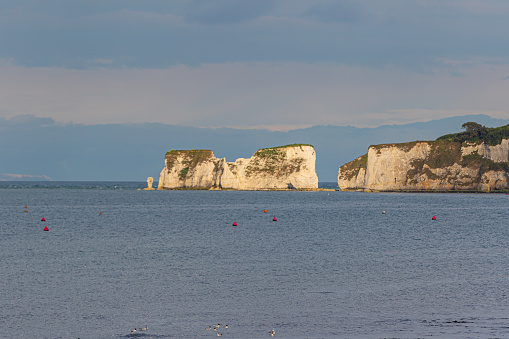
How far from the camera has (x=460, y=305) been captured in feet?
87.7

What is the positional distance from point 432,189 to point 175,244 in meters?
149

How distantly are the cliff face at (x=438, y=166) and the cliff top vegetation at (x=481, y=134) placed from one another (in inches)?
61.2

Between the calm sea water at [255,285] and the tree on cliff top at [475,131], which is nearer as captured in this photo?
the calm sea water at [255,285]

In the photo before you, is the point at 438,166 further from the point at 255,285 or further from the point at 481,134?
the point at 255,285

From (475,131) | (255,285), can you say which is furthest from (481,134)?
(255,285)

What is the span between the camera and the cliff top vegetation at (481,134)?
549 ft

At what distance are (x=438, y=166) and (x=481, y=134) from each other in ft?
50.0

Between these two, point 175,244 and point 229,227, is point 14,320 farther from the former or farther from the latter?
point 229,227

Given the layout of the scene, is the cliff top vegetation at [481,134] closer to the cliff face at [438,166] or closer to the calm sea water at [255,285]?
the cliff face at [438,166]

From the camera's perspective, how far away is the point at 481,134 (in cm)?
17350

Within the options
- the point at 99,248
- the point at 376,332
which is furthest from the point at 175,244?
the point at 376,332

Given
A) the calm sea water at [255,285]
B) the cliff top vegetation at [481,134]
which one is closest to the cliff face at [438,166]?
the cliff top vegetation at [481,134]

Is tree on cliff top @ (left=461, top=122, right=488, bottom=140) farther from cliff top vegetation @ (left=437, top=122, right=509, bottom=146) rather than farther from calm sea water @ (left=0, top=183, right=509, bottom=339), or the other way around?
calm sea water @ (left=0, top=183, right=509, bottom=339)

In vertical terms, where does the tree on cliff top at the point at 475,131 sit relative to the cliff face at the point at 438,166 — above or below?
above
